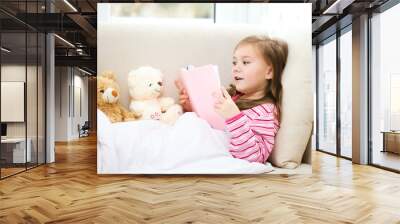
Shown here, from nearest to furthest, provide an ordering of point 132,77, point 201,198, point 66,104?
point 201,198, point 132,77, point 66,104

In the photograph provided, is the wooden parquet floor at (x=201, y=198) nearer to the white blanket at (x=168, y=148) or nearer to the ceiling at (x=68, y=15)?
the white blanket at (x=168, y=148)

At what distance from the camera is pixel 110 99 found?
20.1 ft

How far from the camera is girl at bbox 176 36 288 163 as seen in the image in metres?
6.10

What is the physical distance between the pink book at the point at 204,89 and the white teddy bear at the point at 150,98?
0.96 feet

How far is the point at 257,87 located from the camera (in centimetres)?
615

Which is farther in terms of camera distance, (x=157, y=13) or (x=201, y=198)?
(x=157, y=13)

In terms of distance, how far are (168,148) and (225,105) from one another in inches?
42.6

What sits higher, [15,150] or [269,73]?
[269,73]

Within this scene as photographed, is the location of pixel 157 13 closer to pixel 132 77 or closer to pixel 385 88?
pixel 132 77

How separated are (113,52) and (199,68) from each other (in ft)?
4.40

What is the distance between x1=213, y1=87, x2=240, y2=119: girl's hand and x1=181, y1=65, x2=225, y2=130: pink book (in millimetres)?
55

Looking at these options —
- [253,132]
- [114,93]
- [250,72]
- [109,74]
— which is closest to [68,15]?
[109,74]

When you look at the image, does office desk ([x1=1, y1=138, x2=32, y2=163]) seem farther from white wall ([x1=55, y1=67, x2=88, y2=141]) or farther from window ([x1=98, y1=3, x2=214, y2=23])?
white wall ([x1=55, y1=67, x2=88, y2=141])

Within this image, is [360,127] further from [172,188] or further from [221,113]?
[172,188]
